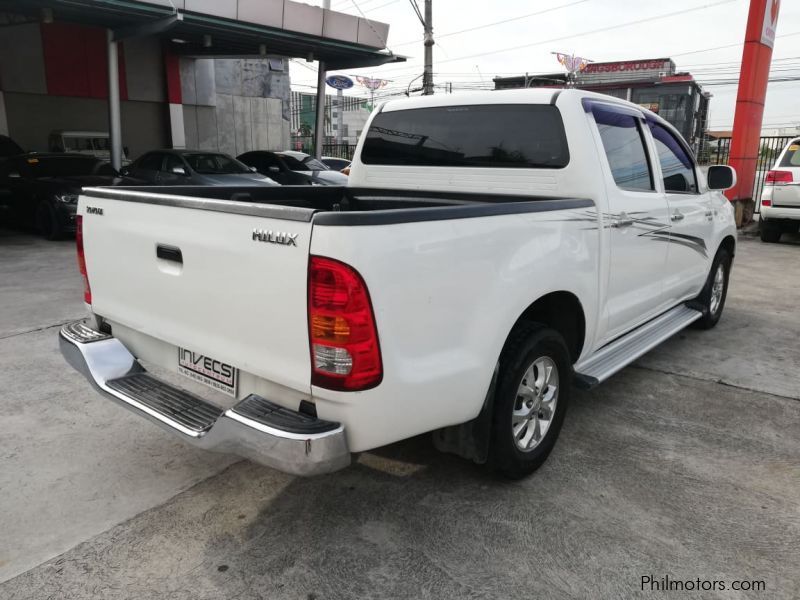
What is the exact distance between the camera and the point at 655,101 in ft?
264

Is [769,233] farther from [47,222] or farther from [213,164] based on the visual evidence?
[47,222]

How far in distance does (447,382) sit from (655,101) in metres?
88.9

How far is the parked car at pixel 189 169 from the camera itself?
39.4ft

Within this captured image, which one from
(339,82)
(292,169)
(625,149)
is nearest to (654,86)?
(339,82)

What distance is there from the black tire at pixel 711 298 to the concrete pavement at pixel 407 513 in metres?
1.49

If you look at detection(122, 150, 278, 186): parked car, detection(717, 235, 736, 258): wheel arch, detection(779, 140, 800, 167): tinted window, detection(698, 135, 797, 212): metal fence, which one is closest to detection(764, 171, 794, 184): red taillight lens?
detection(779, 140, 800, 167): tinted window

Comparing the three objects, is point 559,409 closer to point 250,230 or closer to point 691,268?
point 250,230

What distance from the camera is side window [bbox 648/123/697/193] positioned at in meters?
4.38

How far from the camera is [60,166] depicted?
11031 millimetres

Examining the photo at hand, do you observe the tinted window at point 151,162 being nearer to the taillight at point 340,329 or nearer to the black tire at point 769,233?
the taillight at point 340,329

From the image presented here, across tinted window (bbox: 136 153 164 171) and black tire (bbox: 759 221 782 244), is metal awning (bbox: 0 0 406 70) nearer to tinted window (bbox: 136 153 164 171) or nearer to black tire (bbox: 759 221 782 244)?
tinted window (bbox: 136 153 164 171)

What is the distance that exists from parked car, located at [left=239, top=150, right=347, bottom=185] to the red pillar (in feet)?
29.0

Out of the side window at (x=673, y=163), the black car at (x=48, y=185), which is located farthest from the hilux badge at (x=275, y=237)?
the black car at (x=48, y=185)

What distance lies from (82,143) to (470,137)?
16003mm
